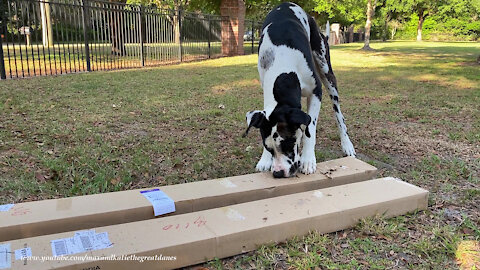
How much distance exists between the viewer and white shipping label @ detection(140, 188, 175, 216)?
8.98 feet

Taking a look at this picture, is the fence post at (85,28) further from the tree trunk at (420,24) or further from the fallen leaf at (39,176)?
the tree trunk at (420,24)

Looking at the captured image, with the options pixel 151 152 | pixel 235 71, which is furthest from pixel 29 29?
pixel 151 152

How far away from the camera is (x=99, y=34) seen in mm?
12727

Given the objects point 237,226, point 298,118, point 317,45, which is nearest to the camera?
point 237,226

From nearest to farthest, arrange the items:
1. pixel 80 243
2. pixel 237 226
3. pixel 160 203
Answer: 1. pixel 80 243
2. pixel 237 226
3. pixel 160 203

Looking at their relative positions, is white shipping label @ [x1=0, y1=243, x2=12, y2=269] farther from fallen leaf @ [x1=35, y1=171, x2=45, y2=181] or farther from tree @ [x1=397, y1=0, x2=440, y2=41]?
tree @ [x1=397, y1=0, x2=440, y2=41]

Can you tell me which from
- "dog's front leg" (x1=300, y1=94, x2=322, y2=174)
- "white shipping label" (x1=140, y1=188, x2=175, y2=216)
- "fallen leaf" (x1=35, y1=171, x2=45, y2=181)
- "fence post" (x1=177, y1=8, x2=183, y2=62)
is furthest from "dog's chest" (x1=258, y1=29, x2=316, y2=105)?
"fence post" (x1=177, y1=8, x2=183, y2=62)

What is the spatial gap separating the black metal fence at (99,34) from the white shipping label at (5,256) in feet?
29.0

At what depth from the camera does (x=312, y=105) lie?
3.99m

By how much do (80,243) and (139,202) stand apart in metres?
0.61

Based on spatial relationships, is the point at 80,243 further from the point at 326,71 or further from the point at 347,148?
the point at 326,71

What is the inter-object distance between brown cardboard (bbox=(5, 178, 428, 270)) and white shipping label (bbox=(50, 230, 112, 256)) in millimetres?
44

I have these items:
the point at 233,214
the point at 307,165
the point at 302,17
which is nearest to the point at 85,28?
the point at 302,17

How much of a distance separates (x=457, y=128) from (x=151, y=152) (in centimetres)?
456
